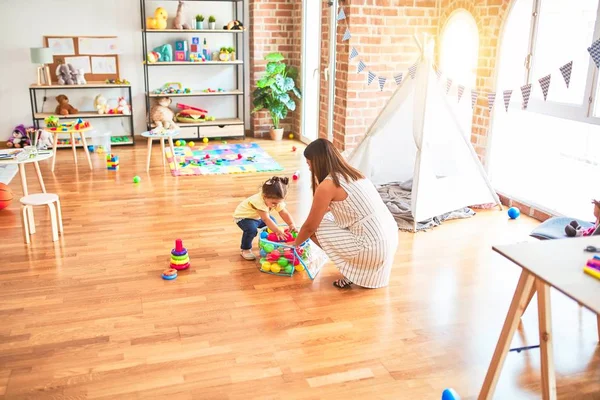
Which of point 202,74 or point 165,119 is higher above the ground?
point 202,74

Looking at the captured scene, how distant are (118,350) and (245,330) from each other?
0.60 metres

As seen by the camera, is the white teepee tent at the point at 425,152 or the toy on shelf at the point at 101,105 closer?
the white teepee tent at the point at 425,152

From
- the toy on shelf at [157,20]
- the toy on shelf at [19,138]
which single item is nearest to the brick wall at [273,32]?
the toy on shelf at [157,20]

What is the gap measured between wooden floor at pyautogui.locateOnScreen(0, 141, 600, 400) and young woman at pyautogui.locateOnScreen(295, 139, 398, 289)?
0.45 ft

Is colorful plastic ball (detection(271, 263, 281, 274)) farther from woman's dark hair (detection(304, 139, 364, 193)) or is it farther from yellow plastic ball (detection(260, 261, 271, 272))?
woman's dark hair (detection(304, 139, 364, 193))

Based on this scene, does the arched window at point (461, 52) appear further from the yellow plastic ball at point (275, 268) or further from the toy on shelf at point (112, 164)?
the toy on shelf at point (112, 164)

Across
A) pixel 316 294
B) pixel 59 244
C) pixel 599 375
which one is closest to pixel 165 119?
pixel 59 244

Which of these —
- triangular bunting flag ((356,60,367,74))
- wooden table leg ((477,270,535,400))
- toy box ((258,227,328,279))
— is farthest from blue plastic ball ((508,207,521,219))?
wooden table leg ((477,270,535,400))

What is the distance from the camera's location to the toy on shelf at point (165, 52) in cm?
725

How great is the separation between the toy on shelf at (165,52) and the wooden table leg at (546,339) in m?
6.22

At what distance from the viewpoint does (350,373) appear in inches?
95.4

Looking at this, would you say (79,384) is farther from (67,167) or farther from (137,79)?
(137,79)

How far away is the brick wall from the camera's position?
7.57m

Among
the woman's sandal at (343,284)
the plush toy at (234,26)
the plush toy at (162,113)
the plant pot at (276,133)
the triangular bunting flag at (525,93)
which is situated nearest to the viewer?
the woman's sandal at (343,284)
